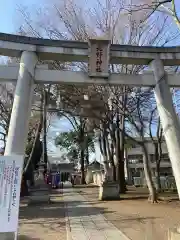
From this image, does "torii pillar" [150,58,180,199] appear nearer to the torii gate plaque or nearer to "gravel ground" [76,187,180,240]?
the torii gate plaque

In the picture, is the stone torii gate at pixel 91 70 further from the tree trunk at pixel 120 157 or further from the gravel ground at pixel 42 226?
the tree trunk at pixel 120 157

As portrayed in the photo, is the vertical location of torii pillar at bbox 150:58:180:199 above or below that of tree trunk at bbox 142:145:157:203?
above

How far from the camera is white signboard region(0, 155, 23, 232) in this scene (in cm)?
575

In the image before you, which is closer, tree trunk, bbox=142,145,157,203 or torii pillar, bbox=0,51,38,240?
torii pillar, bbox=0,51,38,240

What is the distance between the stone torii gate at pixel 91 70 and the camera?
27.6ft

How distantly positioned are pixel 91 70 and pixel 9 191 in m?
4.29

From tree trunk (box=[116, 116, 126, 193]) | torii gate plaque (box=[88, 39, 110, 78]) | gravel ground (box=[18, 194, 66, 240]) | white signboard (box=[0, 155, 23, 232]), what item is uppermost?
torii gate plaque (box=[88, 39, 110, 78])

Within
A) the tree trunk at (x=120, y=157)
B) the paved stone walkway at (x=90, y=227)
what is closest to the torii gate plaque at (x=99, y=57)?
the paved stone walkway at (x=90, y=227)

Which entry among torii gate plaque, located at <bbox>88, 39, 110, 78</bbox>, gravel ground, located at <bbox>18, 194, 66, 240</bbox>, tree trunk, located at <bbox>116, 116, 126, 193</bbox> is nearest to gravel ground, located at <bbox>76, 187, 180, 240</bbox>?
gravel ground, located at <bbox>18, 194, 66, 240</bbox>

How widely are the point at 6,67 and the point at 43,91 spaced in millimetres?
9582

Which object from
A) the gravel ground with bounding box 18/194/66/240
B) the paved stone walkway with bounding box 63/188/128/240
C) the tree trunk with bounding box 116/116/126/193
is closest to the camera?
the paved stone walkway with bounding box 63/188/128/240

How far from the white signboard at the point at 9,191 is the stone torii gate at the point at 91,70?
1.94 m

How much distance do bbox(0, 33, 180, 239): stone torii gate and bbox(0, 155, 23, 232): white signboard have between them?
76.4 inches

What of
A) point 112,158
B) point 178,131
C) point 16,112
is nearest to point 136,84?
point 178,131
